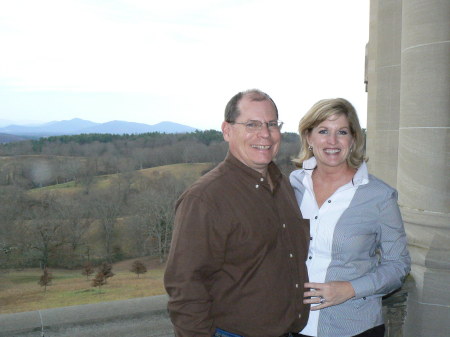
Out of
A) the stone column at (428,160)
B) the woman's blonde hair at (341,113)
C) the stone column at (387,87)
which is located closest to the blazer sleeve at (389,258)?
the woman's blonde hair at (341,113)

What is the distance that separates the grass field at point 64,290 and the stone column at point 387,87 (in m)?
25.8

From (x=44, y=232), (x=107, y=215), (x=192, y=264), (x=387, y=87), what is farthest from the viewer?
(x=107, y=215)

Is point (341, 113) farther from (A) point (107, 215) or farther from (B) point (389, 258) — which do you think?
(A) point (107, 215)

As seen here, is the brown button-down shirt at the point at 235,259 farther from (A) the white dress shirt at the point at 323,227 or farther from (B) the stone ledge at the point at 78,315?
(B) the stone ledge at the point at 78,315

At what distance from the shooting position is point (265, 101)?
6.76 feet

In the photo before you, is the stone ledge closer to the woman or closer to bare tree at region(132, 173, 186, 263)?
the woman

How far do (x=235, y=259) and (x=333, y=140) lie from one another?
2.61ft

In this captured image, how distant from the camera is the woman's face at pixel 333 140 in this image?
2.25m

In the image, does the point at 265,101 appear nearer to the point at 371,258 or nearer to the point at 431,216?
the point at 371,258

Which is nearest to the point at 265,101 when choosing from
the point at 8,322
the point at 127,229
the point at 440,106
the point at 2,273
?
the point at 440,106

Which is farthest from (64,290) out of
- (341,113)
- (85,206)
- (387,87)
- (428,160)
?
(341,113)

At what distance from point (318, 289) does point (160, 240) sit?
41.4 m

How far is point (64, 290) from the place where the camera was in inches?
1366

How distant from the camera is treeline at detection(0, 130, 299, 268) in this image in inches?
1602
